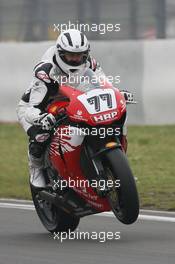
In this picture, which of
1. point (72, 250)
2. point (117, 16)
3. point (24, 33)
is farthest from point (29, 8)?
point (72, 250)

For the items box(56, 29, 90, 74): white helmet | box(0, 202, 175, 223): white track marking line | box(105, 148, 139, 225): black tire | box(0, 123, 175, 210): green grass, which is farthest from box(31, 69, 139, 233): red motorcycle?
box(0, 123, 175, 210): green grass

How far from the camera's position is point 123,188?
7863 millimetres

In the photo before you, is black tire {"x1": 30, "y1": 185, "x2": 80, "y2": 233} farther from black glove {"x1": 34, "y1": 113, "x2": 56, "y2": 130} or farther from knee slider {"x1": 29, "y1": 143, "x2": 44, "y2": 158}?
black glove {"x1": 34, "y1": 113, "x2": 56, "y2": 130}

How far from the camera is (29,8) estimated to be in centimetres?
1811

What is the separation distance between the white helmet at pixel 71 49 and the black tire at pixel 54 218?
3.83 feet

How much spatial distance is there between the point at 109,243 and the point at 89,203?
365mm

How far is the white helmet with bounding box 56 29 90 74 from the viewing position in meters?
8.54

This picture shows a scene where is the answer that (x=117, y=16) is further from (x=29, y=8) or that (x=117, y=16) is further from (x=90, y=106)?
(x=90, y=106)

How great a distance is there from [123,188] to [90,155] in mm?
483

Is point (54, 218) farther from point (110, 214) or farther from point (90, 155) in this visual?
point (110, 214)

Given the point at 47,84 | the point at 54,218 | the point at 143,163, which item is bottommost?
the point at 143,163

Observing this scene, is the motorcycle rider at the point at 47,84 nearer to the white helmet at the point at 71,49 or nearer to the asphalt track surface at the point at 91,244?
the white helmet at the point at 71,49

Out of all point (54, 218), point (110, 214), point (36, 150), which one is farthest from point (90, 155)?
point (110, 214)

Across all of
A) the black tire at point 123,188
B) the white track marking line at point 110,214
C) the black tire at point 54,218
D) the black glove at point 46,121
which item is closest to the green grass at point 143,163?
the white track marking line at point 110,214
